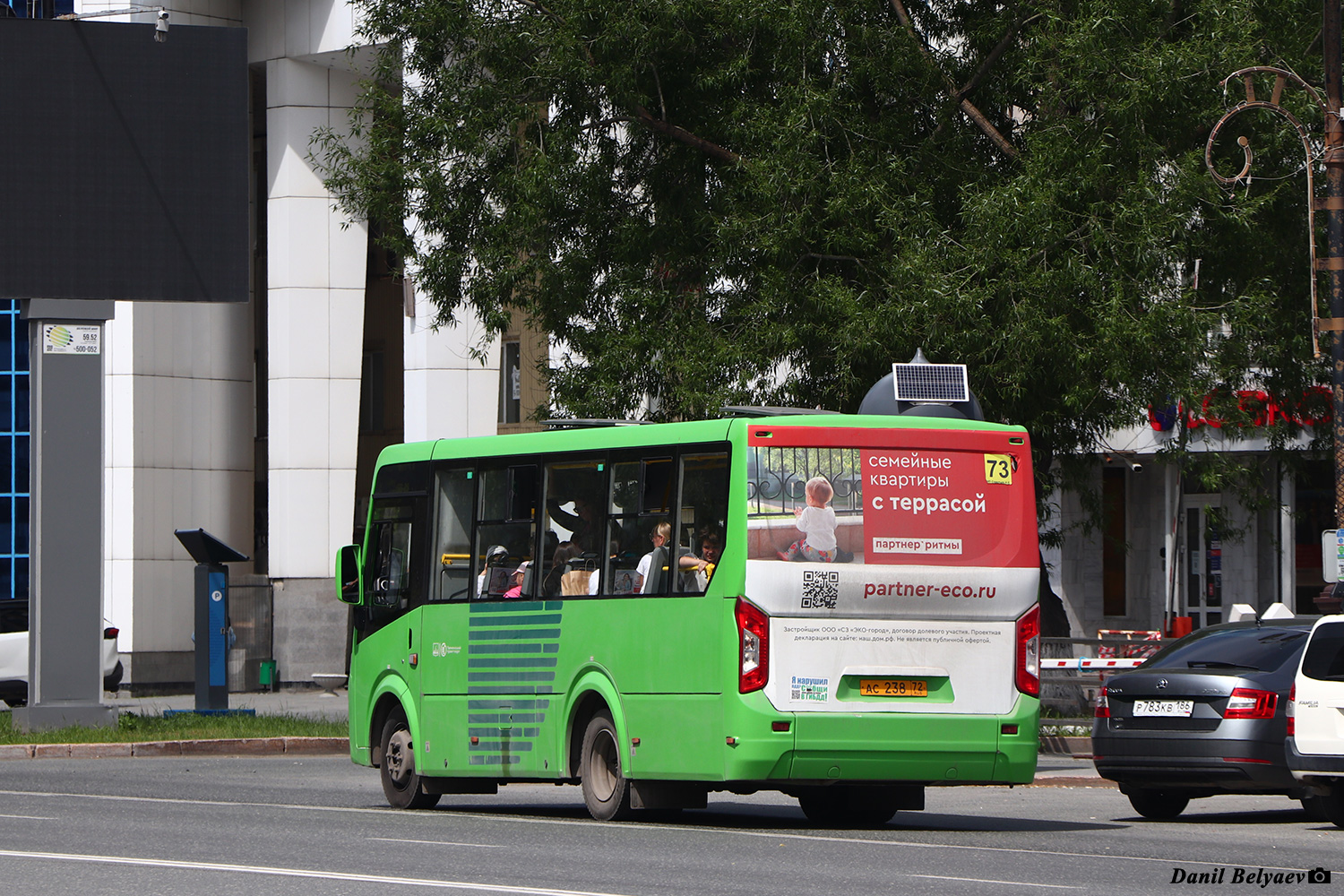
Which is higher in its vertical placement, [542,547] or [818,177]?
[818,177]

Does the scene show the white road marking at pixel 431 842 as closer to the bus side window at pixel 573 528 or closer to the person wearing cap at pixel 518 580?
the bus side window at pixel 573 528

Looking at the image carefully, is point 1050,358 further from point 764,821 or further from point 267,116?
point 267,116

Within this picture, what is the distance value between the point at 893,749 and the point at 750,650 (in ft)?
3.69

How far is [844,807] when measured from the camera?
1545cm

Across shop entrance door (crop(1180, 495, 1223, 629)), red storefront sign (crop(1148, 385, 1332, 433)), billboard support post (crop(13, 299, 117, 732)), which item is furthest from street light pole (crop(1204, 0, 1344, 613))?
shop entrance door (crop(1180, 495, 1223, 629))

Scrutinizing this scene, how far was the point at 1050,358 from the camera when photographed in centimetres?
2100

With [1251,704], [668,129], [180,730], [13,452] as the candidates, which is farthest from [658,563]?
[13,452]

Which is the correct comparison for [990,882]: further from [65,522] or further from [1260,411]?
[65,522]

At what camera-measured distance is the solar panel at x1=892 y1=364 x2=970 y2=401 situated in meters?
17.5

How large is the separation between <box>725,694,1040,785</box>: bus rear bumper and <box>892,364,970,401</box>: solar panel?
3.67 metres

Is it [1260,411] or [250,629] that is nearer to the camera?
[1260,411]

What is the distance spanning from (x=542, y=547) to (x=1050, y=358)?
7201 mm

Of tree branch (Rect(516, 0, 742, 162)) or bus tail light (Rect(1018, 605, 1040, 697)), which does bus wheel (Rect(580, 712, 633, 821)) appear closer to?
bus tail light (Rect(1018, 605, 1040, 697))

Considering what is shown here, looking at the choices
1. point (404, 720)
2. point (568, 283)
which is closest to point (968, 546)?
point (404, 720)
